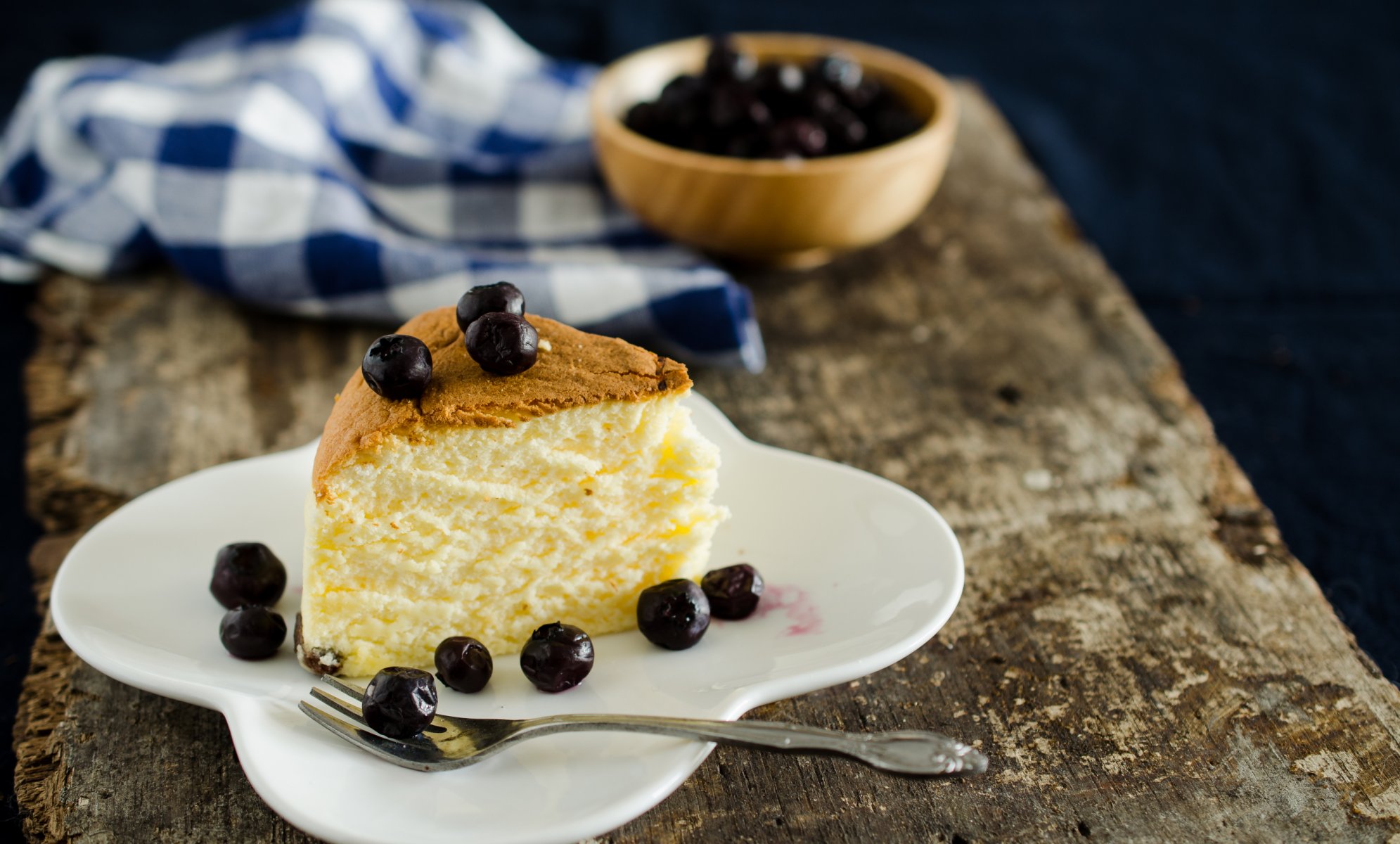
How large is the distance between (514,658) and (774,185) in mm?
1715

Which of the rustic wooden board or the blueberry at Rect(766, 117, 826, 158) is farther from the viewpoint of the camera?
the blueberry at Rect(766, 117, 826, 158)

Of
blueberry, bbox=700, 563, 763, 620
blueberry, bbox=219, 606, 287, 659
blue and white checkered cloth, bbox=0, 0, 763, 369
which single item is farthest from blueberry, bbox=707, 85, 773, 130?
blueberry, bbox=219, 606, 287, 659

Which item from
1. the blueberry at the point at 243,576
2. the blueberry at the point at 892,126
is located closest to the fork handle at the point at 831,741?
the blueberry at the point at 243,576

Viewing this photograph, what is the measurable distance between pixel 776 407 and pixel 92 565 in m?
1.65

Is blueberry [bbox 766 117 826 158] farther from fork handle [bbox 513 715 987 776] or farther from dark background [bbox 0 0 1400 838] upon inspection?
fork handle [bbox 513 715 987 776]

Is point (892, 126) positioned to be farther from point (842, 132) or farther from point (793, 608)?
point (793, 608)

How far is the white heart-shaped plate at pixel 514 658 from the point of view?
5.86 ft

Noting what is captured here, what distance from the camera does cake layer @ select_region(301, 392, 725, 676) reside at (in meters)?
2.07

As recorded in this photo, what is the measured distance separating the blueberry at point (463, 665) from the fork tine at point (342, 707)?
0.16 meters

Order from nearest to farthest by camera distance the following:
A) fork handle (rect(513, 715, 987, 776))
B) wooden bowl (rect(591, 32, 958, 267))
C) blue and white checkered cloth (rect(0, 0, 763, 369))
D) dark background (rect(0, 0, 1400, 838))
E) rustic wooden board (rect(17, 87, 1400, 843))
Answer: fork handle (rect(513, 715, 987, 776)) → rustic wooden board (rect(17, 87, 1400, 843)) → dark background (rect(0, 0, 1400, 838)) → blue and white checkered cloth (rect(0, 0, 763, 369)) → wooden bowl (rect(591, 32, 958, 267))

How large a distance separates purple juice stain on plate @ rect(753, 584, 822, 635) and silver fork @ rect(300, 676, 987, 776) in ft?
0.97

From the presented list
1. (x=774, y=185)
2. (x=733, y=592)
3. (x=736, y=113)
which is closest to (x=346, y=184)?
(x=736, y=113)

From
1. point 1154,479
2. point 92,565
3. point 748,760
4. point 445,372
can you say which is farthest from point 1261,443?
point 92,565

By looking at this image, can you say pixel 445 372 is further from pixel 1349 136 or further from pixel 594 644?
pixel 1349 136
